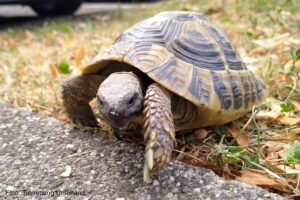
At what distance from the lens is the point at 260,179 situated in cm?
156

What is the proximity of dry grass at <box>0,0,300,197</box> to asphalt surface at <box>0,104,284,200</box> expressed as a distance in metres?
0.18

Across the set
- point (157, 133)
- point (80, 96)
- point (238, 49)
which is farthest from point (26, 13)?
point (157, 133)

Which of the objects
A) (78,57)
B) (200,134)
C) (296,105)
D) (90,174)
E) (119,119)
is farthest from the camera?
(78,57)

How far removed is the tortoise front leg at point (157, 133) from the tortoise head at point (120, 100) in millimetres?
41

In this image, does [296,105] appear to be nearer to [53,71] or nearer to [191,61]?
[191,61]

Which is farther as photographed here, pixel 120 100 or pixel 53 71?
pixel 53 71

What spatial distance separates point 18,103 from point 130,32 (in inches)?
35.8

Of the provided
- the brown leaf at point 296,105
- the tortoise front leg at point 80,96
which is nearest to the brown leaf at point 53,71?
the tortoise front leg at point 80,96

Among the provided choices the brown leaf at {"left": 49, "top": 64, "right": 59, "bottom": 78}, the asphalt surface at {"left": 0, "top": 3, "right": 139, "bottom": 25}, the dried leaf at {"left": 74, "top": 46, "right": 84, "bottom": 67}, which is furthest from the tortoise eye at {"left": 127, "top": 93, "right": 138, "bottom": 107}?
the asphalt surface at {"left": 0, "top": 3, "right": 139, "bottom": 25}

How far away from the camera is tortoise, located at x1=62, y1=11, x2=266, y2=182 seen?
1495 millimetres

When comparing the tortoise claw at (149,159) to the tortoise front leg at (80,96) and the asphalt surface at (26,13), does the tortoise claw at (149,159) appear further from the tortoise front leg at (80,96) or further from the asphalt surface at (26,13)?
the asphalt surface at (26,13)

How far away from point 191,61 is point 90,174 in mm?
628

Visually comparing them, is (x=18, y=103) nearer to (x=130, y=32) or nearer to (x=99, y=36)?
(x=130, y=32)

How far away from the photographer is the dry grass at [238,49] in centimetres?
196
